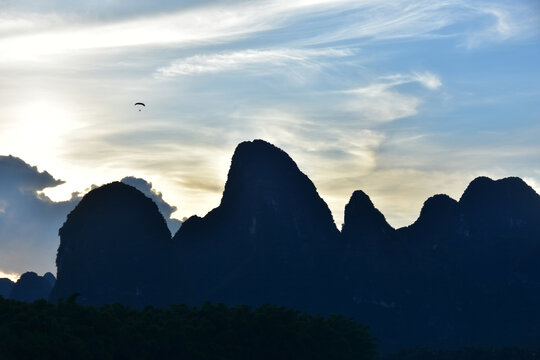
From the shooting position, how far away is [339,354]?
61406mm

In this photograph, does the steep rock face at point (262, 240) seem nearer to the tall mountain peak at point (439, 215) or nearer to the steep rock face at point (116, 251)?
the steep rock face at point (116, 251)

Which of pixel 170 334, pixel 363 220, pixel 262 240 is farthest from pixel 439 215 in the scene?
pixel 170 334

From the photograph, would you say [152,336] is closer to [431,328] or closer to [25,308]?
Answer: [25,308]

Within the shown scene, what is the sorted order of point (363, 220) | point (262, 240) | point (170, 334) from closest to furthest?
point (170, 334) < point (262, 240) < point (363, 220)

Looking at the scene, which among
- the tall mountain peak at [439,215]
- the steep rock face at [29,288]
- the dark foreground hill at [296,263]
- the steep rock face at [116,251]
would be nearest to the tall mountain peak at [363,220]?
the dark foreground hill at [296,263]

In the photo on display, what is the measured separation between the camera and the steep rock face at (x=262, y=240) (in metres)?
123

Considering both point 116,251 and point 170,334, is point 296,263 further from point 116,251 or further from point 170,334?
point 170,334

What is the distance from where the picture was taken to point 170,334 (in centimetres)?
5019

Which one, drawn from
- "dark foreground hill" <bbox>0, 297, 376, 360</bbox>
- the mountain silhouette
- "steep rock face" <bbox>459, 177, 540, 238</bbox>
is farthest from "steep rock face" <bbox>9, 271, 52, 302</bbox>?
"dark foreground hill" <bbox>0, 297, 376, 360</bbox>

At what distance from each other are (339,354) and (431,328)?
68753 mm

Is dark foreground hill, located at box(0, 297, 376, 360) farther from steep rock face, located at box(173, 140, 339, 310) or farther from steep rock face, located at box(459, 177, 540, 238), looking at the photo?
steep rock face, located at box(459, 177, 540, 238)

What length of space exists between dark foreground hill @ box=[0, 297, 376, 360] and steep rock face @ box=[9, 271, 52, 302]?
123770 millimetres

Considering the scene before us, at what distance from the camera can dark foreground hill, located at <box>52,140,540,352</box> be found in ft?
373

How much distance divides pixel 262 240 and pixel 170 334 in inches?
2991
